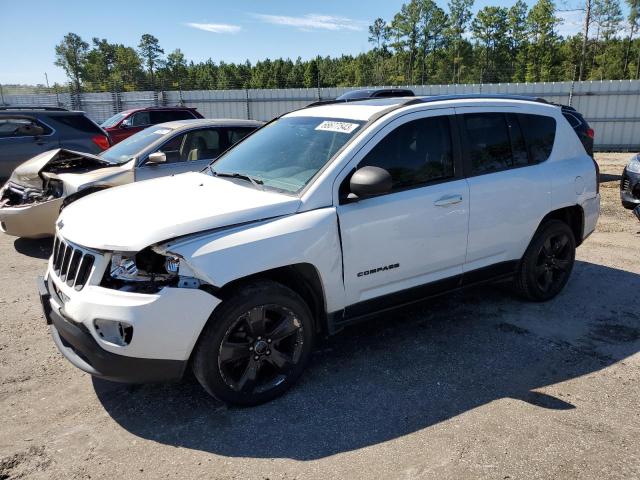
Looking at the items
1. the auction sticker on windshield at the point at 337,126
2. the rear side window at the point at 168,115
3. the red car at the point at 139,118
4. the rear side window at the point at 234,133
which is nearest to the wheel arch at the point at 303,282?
the auction sticker on windshield at the point at 337,126

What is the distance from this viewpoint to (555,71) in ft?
164

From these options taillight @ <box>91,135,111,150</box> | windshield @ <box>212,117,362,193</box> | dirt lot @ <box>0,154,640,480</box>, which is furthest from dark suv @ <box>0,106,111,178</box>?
windshield @ <box>212,117,362,193</box>

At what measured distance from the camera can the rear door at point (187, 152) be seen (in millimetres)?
6570

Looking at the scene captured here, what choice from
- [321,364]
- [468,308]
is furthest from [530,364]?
[321,364]

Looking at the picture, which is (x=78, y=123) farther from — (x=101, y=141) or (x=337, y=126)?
(x=337, y=126)

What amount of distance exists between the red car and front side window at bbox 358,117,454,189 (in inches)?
438

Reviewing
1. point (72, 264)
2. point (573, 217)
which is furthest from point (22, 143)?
point (573, 217)

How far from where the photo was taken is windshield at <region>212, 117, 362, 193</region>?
3.47 meters

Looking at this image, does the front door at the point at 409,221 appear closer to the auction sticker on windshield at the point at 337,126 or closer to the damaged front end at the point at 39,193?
the auction sticker on windshield at the point at 337,126

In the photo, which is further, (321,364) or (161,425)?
(321,364)

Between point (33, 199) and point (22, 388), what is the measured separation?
12.6 feet

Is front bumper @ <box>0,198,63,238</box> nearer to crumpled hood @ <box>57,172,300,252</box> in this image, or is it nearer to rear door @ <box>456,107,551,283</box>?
crumpled hood @ <box>57,172,300,252</box>

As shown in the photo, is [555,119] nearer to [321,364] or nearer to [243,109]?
[321,364]

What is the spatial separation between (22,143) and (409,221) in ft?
28.6
